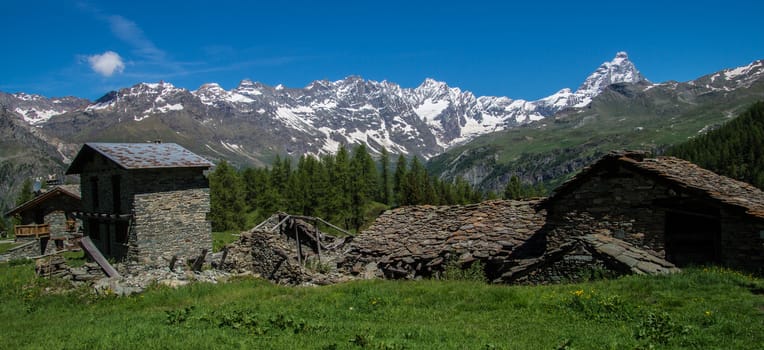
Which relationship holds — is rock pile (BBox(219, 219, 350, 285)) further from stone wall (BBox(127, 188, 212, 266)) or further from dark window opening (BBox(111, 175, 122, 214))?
dark window opening (BBox(111, 175, 122, 214))

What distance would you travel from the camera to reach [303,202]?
81.2 meters

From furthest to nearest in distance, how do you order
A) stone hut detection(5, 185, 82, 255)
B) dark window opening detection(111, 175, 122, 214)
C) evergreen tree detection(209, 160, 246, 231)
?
1. evergreen tree detection(209, 160, 246, 231)
2. stone hut detection(5, 185, 82, 255)
3. dark window opening detection(111, 175, 122, 214)

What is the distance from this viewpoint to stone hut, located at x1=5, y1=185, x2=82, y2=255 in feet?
170

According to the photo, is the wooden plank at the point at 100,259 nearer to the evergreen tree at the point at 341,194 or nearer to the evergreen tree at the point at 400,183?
the evergreen tree at the point at 341,194

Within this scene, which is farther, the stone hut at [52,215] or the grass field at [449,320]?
the stone hut at [52,215]

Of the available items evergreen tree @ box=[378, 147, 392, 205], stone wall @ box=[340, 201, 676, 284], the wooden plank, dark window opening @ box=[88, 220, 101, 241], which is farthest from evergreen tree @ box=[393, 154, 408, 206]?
the wooden plank

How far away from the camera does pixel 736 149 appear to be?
168500 millimetres

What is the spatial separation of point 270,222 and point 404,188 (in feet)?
235

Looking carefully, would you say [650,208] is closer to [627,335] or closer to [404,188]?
[627,335]

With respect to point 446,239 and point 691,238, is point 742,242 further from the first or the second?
point 446,239

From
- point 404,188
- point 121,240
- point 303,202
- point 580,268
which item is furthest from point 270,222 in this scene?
point 404,188

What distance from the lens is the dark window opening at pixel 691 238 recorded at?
59.0 ft

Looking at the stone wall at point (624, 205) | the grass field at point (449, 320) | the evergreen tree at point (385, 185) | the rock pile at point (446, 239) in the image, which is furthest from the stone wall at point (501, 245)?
the evergreen tree at point (385, 185)

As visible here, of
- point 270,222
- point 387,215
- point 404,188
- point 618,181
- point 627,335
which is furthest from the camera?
point 404,188
